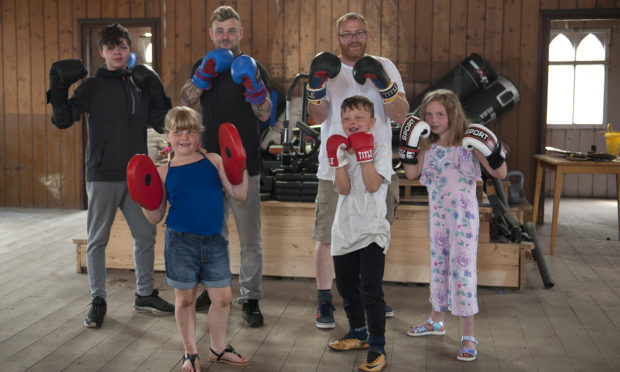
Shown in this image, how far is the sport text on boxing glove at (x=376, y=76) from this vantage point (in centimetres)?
277

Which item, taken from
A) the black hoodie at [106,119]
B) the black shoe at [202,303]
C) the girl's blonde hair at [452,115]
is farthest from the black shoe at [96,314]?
the girl's blonde hair at [452,115]

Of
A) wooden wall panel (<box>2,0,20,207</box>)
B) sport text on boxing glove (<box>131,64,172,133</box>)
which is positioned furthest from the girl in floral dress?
wooden wall panel (<box>2,0,20,207</box>)

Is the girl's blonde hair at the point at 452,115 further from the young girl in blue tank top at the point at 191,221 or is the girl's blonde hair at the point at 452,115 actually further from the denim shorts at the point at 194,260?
the denim shorts at the point at 194,260

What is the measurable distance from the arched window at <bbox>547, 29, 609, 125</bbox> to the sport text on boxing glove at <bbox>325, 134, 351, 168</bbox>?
7738 mm

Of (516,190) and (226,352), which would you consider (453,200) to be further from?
(516,190)

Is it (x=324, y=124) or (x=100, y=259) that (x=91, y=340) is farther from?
→ (x=324, y=124)

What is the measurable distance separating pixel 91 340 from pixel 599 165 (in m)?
4.00

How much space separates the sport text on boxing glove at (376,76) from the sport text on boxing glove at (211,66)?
0.65 metres

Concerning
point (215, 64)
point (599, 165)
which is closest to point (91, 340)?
point (215, 64)

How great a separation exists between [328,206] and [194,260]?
818 mm

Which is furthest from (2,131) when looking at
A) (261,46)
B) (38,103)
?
(261,46)

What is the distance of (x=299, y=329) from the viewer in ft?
10.1

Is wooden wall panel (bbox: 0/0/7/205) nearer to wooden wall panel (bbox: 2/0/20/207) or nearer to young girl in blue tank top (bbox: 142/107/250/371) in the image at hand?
wooden wall panel (bbox: 2/0/20/207)

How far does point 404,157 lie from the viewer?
9.11 ft
